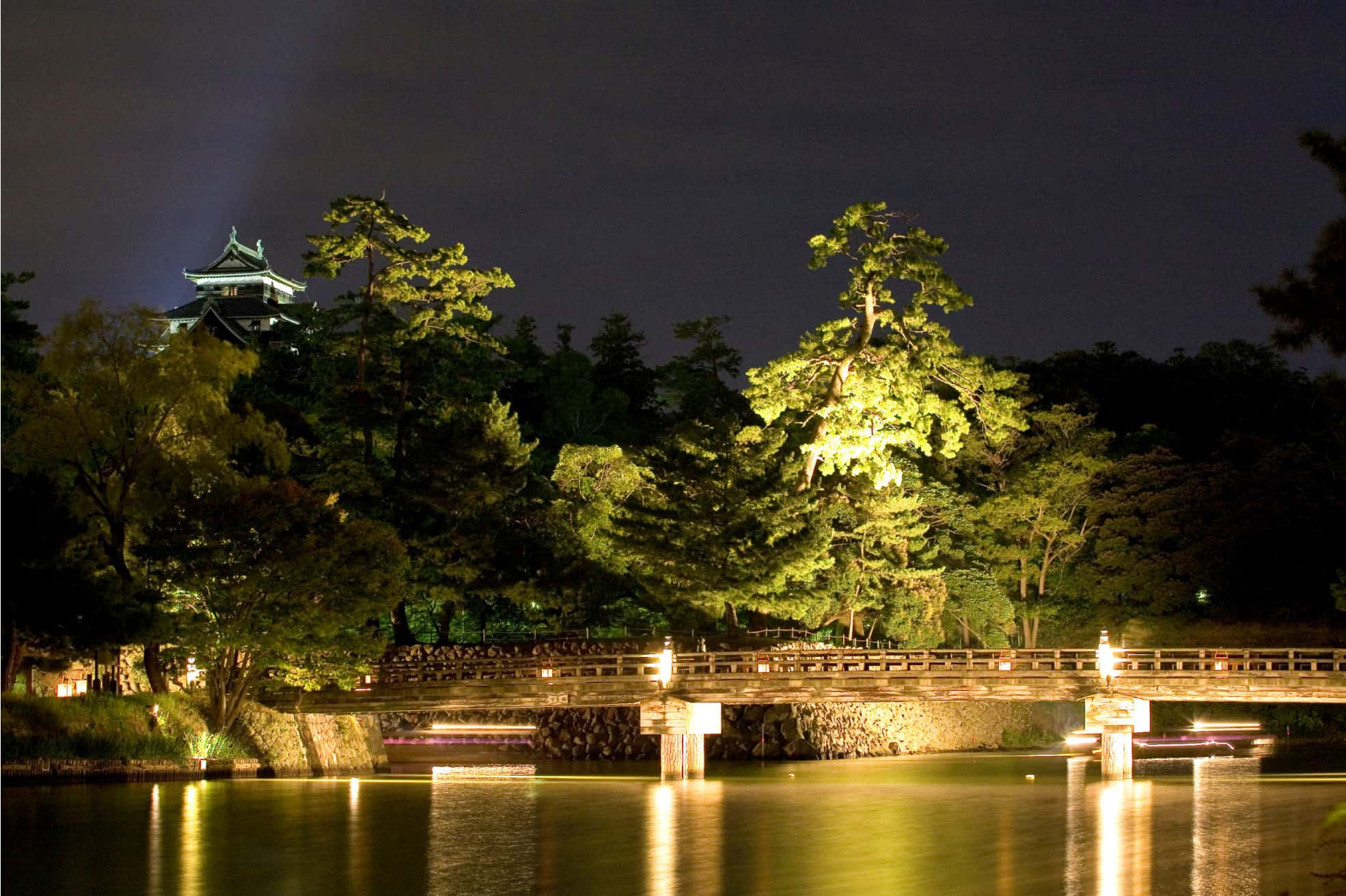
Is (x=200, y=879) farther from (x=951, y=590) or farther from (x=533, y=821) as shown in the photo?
(x=951, y=590)

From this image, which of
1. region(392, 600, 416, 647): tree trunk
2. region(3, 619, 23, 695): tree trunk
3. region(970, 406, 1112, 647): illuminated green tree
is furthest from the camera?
region(970, 406, 1112, 647): illuminated green tree

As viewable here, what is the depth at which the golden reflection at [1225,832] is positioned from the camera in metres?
22.4

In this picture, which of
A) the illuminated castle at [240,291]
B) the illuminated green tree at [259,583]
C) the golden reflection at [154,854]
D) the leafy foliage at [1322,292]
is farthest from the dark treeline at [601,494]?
the illuminated castle at [240,291]

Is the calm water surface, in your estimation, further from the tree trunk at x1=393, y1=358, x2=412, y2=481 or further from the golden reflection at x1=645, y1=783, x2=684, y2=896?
the tree trunk at x1=393, y1=358, x2=412, y2=481

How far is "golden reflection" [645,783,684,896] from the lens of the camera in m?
22.8

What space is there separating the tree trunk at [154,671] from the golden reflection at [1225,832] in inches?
964

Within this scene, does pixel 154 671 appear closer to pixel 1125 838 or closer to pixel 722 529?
pixel 722 529

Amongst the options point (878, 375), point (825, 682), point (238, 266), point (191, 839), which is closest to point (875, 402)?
point (878, 375)

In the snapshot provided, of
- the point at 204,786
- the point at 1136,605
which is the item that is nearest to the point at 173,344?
the point at 204,786

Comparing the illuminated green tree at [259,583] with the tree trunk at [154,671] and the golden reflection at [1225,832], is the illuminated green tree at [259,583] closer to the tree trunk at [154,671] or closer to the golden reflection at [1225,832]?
the tree trunk at [154,671]

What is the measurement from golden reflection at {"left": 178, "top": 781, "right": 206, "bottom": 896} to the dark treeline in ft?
12.6

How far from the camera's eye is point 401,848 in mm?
26234

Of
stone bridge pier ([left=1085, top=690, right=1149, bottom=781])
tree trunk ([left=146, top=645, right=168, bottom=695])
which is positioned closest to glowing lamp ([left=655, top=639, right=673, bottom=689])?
stone bridge pier ([left=1085, top=690, right=1149, bottom=781])

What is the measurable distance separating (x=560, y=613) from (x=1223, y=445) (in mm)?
23969
